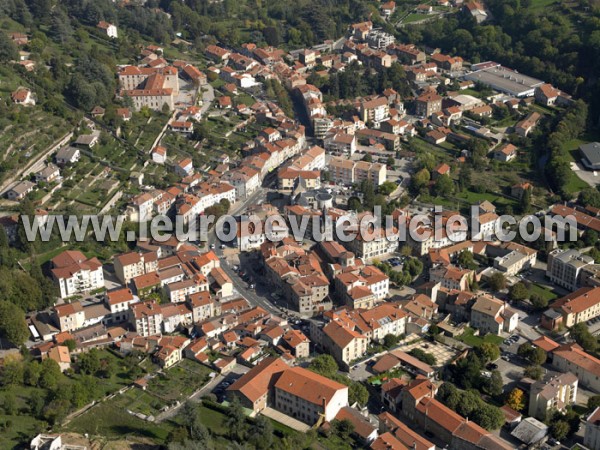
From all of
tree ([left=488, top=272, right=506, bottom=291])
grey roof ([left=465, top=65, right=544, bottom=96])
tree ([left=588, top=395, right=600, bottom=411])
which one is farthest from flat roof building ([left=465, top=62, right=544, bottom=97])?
tree ([left=588, top=395, right=600, bottom=411])

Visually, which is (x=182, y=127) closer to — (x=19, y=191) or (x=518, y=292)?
(x=19, y=191)

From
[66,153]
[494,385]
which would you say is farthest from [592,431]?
[66,153]

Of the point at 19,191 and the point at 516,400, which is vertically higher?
the point at 19,191

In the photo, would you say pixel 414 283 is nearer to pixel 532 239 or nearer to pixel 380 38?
pixel 532 239

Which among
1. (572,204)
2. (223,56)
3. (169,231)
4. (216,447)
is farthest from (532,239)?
(223,56)

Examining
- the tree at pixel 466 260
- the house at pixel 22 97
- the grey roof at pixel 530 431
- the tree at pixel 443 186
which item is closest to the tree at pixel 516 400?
the grey roof at pixel 530 431

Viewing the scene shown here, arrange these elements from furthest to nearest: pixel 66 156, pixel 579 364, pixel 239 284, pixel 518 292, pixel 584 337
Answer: pixel 66 156 → pixel 239 284 → pixel 518 292 → pixel 584 337 → pixel 579 364
